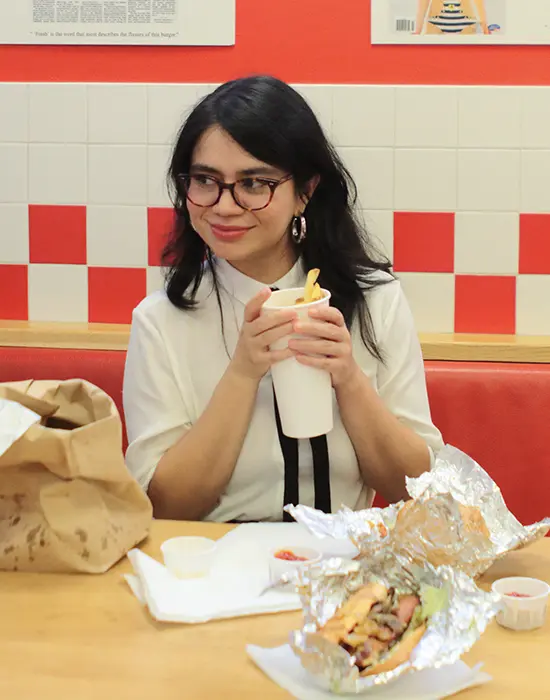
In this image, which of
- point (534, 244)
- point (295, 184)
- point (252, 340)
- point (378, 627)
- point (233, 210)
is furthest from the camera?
point (534, 244)

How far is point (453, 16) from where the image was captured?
2531mm

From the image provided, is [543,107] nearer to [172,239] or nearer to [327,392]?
[172,239]

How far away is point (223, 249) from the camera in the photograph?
5.74ft

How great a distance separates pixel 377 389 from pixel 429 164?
0.95 m

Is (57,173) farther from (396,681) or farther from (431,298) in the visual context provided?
(396,681)

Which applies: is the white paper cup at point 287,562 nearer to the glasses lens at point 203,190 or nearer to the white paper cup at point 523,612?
the white paper cup at point 523,612

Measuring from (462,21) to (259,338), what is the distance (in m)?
1.40

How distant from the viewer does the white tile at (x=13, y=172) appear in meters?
2.72

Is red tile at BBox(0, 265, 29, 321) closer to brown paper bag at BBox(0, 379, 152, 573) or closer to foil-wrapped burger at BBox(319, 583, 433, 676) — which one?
brown paper bag at BBox(0, 379, 152, 573)

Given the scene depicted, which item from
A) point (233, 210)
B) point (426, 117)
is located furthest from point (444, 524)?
point (426, 117)

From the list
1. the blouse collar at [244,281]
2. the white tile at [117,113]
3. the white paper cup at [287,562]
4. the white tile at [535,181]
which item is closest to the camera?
the white paper cup at [287,562]

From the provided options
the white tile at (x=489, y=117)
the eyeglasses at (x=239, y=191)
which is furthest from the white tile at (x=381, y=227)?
the eyeglasses at (x=239, y=191)

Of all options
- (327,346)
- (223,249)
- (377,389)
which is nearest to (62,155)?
(223,249)

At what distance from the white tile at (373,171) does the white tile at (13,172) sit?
897 millimetres
